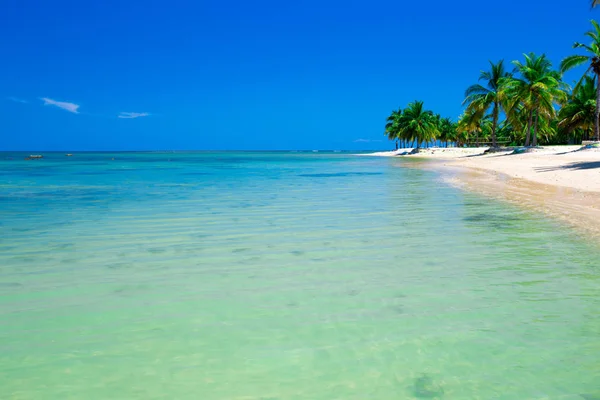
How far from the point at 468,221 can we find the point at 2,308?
23.7 feet

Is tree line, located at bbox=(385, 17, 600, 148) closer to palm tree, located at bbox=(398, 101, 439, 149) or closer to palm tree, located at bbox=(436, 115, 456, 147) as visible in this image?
palm tree, located at bbox=(398, 101, 439, 149)

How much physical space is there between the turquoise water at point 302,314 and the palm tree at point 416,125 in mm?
66526

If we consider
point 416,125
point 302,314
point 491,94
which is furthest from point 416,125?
point 302,314

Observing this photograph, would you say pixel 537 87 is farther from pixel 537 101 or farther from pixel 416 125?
pixel 416 125

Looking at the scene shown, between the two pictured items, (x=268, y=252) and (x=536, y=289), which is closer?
(x=536, y=289)

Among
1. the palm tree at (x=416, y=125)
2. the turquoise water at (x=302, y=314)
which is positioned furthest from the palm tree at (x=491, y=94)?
the turquoise water at (x=302, y=314)

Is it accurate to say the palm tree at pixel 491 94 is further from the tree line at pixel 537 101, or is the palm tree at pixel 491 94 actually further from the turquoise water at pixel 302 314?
the turquoise water at pixel 302 314

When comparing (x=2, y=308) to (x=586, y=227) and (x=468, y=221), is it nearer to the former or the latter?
(x=468, y=221)

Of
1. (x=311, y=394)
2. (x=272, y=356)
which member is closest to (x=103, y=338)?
(x=272, y=356)

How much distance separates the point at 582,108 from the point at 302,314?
54.0 m

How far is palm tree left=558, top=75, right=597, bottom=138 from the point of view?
46.3m

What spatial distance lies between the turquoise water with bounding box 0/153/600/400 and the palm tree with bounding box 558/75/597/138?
47941 mm

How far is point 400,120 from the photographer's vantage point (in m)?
76.7

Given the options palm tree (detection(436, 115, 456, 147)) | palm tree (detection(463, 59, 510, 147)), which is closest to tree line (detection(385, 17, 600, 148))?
palm tree (detection(463, 59, 510, 147))
